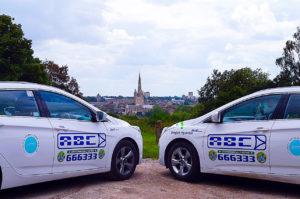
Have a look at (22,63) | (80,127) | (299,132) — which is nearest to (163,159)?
(80,127)

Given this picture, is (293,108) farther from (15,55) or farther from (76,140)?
(15,55)

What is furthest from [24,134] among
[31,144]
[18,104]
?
[18,104]

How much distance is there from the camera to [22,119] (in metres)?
5.58

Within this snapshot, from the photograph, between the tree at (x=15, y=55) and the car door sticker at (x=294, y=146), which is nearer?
the car door sticker at (x=294, y=146)

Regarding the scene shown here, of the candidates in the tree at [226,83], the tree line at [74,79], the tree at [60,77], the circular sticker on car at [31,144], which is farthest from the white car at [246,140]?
the tree at [226,83]

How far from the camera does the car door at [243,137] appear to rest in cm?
629

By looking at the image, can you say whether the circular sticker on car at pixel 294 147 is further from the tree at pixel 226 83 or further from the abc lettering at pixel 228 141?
the tree at pixel 226 83

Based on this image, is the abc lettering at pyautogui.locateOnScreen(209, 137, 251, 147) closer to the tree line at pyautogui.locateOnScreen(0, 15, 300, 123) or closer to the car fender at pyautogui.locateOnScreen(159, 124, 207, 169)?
the car fender at pyautogui.locateOnScreen(159, 124, 207, 169)

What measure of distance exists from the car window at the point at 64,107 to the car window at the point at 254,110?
2.56 metres

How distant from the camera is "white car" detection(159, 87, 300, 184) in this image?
6.02 meters

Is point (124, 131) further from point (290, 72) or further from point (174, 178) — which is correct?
point (290, 72)

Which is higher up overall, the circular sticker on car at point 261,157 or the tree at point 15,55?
the tree at point 15,55

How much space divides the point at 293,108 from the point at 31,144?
13.6ft

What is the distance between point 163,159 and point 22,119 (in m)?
3.17
